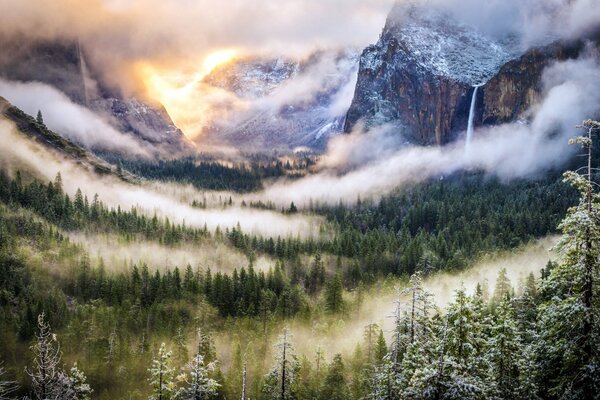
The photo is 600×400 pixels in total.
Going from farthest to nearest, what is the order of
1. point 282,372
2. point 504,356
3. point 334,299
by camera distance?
1. point 334,299
2. point 282,372
3. point 504,356

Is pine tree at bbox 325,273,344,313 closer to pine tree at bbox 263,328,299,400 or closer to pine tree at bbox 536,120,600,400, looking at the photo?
pine tree at bbox 263,328,299,400

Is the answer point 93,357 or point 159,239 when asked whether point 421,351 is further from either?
point 159,239

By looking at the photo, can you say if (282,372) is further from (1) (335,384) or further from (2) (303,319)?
(2) (303,319)

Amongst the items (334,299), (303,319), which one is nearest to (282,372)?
(303,319)

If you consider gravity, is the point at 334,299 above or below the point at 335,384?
above

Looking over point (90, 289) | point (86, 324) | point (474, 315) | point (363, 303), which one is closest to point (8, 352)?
point (86, 324)

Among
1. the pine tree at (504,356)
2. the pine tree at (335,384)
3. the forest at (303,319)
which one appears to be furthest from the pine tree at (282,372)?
the pine tree at (335,384)

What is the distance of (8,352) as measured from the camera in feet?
385

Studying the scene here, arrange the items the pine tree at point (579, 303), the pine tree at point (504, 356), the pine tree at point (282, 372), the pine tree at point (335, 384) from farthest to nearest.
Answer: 1. the pine tree at point (335, 384)
2. the pine tree at point (282, 372)
3. the pine tree at point (504, 356)
4. the pine tree at point (579, 303)

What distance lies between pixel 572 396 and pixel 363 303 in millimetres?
109894

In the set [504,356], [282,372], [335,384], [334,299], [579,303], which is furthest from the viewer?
[334,299]

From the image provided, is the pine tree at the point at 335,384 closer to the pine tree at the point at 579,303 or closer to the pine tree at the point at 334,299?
the pine tree at the point at 334,299

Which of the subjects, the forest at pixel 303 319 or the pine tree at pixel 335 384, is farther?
the pine tree at pixel 335 384

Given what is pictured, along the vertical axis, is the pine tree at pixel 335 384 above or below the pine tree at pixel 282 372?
below
